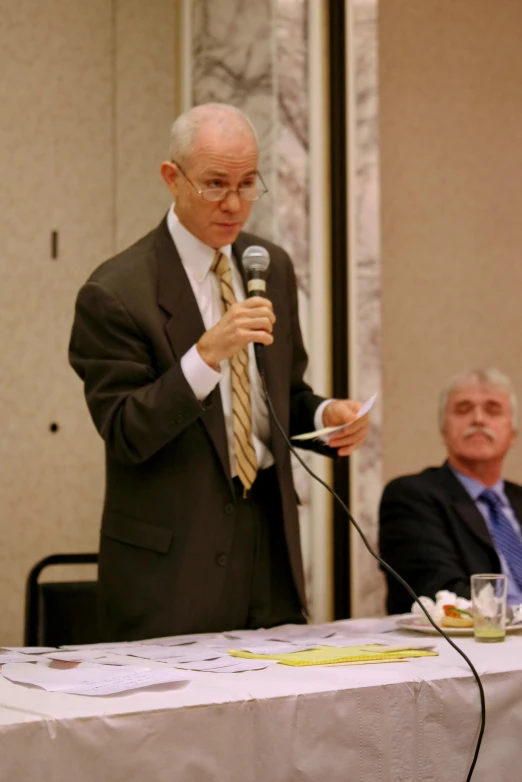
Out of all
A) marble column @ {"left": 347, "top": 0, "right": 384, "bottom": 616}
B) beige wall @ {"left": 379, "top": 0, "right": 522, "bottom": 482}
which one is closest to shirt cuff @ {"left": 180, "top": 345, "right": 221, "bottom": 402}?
marble column @ {"left": 347, "top": 0, "right": 384, "bottom": 616}

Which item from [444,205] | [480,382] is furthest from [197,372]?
[444,205]

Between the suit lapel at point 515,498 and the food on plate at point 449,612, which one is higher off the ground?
the suit lapel at point 515,498

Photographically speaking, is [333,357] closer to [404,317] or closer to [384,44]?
[404,317]

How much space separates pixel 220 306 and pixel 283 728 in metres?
1.24

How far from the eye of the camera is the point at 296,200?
12.4 feet

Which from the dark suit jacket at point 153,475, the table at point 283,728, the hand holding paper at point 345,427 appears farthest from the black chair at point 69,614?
the table at point 283,728

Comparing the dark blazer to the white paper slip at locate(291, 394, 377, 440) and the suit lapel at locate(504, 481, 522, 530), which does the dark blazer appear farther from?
the white paper slip at locate(291, 394, 377, 440)

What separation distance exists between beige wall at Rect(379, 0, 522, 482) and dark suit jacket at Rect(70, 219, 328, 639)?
2.31 m

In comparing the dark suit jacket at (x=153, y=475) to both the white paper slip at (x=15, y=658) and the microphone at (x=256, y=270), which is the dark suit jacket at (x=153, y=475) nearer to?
the microphone at (x=256, y=270)

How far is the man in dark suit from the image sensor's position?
2.41 metres

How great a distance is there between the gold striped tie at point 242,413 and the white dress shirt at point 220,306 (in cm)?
2

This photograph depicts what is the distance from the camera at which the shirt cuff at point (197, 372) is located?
2.30 metres

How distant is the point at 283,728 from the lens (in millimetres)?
1598

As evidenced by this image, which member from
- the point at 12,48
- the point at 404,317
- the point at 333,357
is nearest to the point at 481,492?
the point at 333,357
